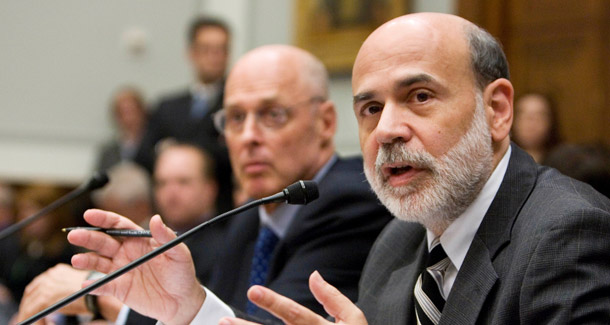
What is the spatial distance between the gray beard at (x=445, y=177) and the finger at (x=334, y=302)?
31 centimetres

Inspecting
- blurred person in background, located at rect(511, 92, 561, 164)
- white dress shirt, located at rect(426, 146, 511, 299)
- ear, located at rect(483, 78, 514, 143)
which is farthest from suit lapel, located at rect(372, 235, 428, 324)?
blurred person in background, located at rect(511, 92, 561, 164)

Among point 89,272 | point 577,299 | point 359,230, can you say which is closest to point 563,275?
point 577,299

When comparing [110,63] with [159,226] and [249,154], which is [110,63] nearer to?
[249,154]

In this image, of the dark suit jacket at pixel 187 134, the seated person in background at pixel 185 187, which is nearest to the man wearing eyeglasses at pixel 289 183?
the seated person in background at pixel 185 187

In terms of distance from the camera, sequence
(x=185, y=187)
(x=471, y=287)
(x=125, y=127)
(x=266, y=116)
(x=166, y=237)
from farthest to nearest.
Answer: (x=125, y=127), (x=185, y=187), (x=266, y=116), (x=166, y=237), (x=471, y=287)

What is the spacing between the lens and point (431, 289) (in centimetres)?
196

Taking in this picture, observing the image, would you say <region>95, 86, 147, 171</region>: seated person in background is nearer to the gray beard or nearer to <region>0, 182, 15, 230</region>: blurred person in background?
<region>0, 182, 15, 230</region>: blurred person in background

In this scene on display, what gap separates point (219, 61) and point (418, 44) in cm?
344

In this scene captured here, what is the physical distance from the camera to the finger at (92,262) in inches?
78.3

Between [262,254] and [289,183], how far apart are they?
0.87 feet

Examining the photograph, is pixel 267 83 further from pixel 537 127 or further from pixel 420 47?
pixel 537 127

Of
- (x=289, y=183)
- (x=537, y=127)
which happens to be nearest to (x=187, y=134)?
(x=537, y=127)

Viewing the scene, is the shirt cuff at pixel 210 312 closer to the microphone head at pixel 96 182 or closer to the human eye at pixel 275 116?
the microphone head at pixel 96 182

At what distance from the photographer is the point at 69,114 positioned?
7.41 metres
